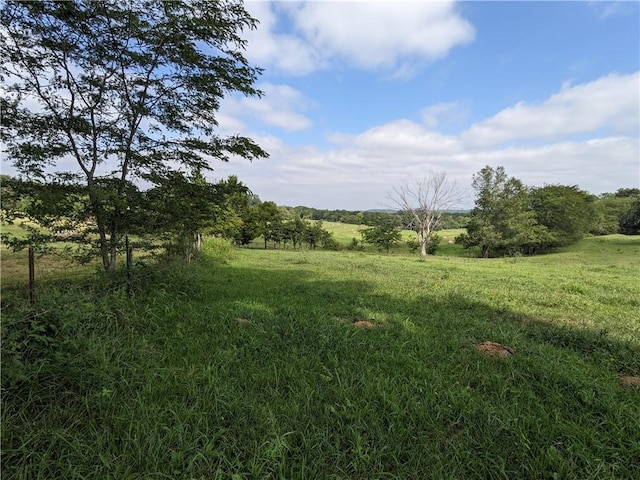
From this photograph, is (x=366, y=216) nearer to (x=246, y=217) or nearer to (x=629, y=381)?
(x=246, y=217)

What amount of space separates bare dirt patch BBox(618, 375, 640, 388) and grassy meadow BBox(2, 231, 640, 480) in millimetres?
113

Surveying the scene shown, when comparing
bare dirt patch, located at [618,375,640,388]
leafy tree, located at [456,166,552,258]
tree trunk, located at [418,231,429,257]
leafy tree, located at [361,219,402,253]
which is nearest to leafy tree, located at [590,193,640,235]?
leafy tree, located at [456,166,552,258]

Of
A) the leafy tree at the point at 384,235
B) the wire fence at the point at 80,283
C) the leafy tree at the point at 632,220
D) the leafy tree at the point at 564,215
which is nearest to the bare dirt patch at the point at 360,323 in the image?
the wire fence at the point at 80,283

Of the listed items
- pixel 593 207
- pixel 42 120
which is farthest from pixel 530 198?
pixel 42 120

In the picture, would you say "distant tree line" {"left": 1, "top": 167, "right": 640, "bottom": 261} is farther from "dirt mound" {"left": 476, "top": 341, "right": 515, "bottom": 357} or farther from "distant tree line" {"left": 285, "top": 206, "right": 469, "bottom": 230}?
"dirt mound" {"left": 476, "top": 341, "right": 515, "bottom": 357}

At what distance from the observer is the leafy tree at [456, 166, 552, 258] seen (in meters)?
30.7

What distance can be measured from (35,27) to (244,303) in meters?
4.79

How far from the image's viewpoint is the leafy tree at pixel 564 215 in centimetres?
3250

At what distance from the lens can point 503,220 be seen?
31.4 m

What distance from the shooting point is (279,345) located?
372 cm

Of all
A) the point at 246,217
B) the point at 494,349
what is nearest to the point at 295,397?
the point at 494,349

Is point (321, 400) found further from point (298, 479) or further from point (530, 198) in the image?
point (530, 198)

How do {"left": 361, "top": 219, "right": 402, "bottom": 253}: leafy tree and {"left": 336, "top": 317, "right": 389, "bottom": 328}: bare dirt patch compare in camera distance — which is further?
{"left": 361, "top": 219, "right": 402, "bottom": 253}: leafy tree

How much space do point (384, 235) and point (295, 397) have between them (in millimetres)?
42708
